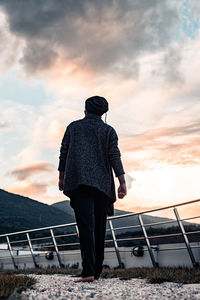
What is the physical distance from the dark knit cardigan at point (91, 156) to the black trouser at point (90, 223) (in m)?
0.06

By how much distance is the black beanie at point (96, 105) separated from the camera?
2.88 meters

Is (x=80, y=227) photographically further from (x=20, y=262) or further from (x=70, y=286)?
(x=20, y=262)

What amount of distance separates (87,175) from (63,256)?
180 inches

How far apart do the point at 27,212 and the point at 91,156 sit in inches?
5258

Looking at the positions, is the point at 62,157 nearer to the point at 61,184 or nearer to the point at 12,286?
the point at 61,184

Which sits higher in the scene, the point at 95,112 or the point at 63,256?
the point at 95,112

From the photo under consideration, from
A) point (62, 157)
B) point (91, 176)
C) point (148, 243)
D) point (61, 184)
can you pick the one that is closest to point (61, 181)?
point (61, 184)

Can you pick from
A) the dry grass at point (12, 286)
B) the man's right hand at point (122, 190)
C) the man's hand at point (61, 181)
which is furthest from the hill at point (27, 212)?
the dry grass at point (12, 286)

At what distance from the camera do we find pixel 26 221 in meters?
117

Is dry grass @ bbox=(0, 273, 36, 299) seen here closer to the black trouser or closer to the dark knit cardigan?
the black trouser

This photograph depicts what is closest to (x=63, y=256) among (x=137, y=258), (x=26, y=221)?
(x=137, y=258)

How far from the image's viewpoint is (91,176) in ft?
8.56

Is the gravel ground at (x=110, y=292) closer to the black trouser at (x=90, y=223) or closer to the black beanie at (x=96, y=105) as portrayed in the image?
the black trouser at (x=90, y=223)

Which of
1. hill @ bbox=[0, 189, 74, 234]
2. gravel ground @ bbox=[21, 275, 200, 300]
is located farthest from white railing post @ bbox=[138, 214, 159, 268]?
Result: hill @ bbox=[0, 189, 74, 234]
